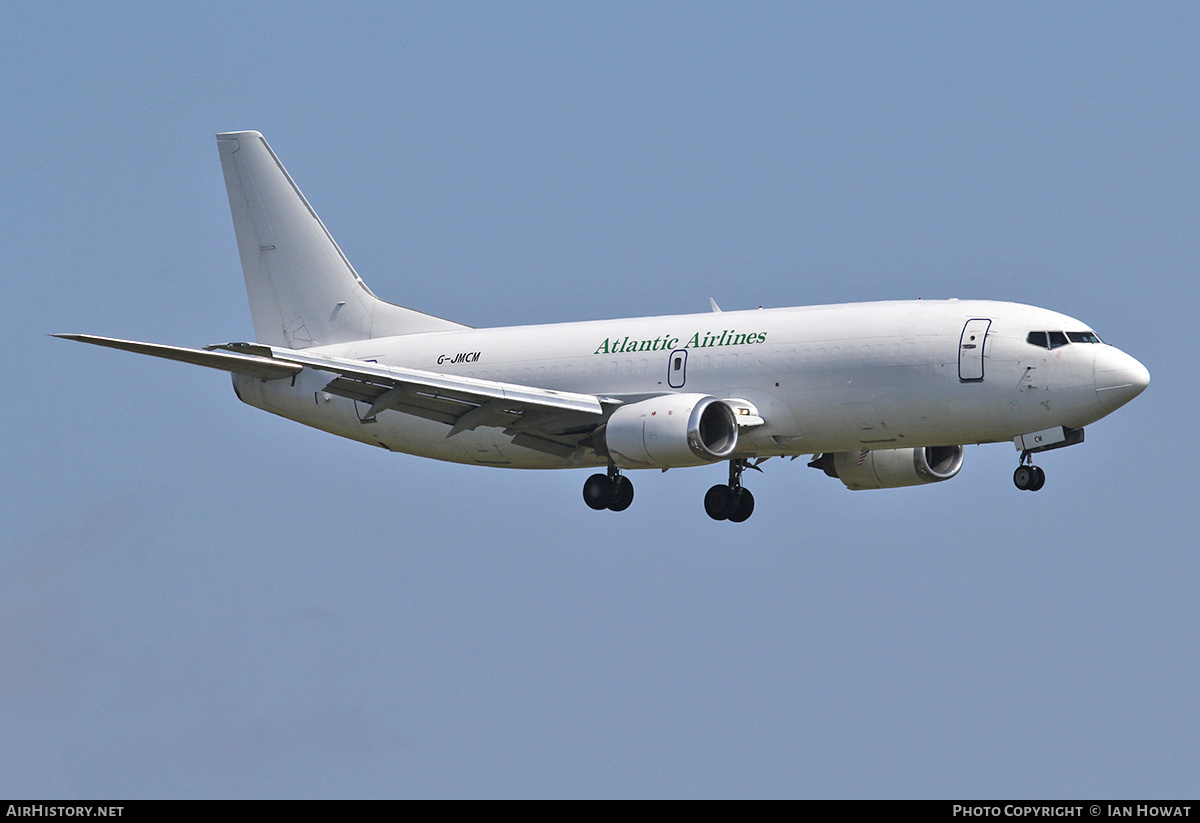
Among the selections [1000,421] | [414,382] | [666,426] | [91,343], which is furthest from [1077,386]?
[91,343]

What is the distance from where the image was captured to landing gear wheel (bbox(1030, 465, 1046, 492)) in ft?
154

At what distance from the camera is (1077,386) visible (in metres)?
46.5

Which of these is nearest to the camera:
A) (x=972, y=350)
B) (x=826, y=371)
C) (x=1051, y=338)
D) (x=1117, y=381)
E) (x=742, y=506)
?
(x=1117, y=381)

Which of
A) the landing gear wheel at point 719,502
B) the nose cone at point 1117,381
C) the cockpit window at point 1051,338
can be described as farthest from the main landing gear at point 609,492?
the nose cone at point 1117,381

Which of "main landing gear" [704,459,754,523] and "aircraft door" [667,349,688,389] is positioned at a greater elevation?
"aircraft door" [667,349,688,389]

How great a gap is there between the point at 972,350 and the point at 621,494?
1154cm

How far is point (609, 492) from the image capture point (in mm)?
53312

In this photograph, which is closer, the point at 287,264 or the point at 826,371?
the point at 826,371

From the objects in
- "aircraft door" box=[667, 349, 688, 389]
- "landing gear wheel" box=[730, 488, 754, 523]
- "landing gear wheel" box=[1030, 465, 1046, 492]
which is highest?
"aircraft door" box=[667, 349, 688, 389]

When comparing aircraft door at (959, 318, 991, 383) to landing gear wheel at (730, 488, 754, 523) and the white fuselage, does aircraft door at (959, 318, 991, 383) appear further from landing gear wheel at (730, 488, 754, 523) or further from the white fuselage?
landing gear wheel at (730, 488, 754, 523)

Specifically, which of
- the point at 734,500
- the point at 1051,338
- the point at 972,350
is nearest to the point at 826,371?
the point at 972,350

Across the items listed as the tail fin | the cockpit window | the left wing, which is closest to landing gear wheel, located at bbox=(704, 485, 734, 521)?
the left wing

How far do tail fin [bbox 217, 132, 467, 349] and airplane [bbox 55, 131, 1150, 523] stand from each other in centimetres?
8

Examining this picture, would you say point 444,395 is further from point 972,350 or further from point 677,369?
point 972,350
